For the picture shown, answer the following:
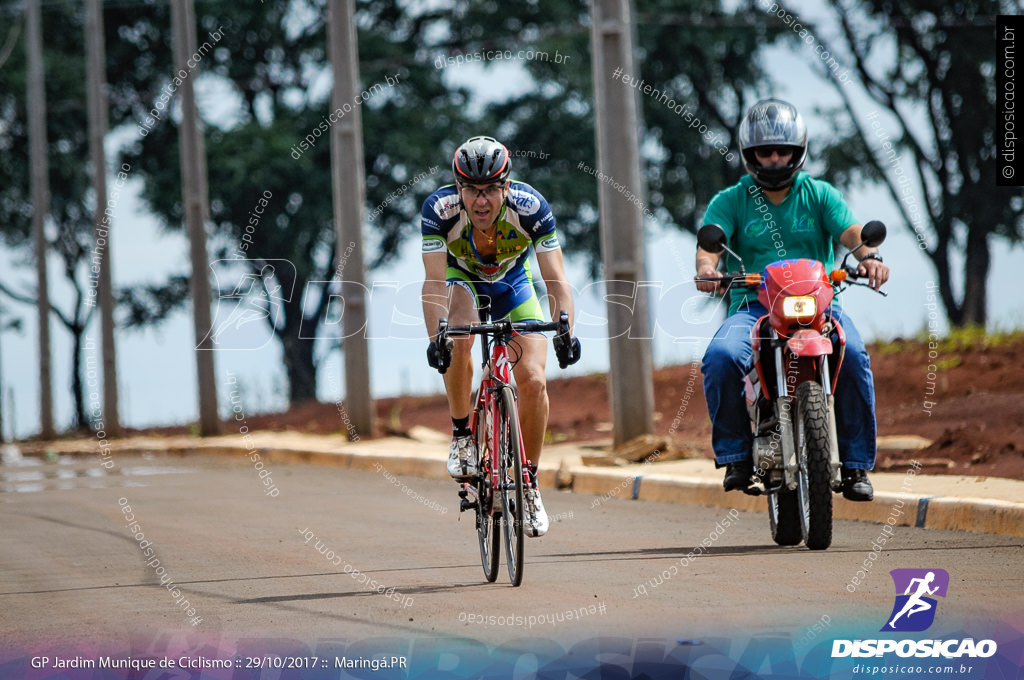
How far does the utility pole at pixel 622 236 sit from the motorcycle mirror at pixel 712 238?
609 centimetres

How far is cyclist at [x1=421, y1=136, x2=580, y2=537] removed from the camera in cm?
723

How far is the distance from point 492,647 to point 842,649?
125 cm

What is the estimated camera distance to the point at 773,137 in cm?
802

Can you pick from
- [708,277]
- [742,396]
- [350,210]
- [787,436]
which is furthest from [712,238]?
[350,210]

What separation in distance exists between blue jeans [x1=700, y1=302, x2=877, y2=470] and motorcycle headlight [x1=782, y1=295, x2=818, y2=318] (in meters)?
0.43

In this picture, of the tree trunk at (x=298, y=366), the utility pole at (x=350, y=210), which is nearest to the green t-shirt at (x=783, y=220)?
the utility pole at (x=350, y=210)

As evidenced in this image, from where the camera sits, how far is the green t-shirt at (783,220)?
26.8 feet

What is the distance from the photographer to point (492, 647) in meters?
5.30

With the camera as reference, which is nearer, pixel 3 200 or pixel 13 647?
pixel 13 647

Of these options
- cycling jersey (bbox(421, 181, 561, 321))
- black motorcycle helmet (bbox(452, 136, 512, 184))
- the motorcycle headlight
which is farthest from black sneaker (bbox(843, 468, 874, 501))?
black motorcycle helmet (bbox(452, 136, 512, 184))

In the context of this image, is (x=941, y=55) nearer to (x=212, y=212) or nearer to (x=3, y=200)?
(x=212, y=212)

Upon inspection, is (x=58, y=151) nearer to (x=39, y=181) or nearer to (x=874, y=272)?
(x=39, y=181)

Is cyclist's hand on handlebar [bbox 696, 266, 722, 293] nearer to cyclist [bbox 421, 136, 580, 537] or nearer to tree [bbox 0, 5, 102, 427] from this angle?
cyclist [bbox 421, 136, 580, 537]

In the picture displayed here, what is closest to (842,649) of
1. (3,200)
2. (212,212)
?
(212,212)
